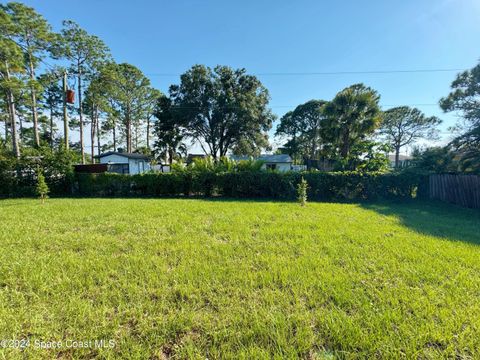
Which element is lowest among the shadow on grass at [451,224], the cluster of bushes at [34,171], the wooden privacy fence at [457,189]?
the shadow on grass at [451,224]

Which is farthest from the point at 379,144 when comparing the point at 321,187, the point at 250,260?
the point at 250,260

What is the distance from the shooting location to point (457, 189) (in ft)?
28.0

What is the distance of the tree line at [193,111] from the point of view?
39.4ft

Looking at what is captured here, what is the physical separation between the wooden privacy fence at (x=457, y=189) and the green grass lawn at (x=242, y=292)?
18.9ft

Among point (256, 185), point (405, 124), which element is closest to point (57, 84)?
point (256, 185)

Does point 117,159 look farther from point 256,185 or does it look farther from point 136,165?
point 256,185

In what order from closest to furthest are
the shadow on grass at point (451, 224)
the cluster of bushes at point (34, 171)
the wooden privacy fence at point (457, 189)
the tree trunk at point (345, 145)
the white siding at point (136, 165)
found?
the shadow on grass at point (451, 224) < the wooden privacy fence at point (457, 189) < the cluster of bushes at point (34, 171) < the tree trunk at point (345, 145) < the white siding at point (136, 165)

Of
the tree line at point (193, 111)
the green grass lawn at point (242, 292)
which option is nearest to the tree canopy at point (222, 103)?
the tree line at point (193, 111)

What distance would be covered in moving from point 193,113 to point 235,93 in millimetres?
5027

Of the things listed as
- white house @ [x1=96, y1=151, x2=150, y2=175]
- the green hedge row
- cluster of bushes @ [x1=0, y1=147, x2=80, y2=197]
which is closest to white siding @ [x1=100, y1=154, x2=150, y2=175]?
white house @ [x1=96, y1=151, x2=150, y2=175]

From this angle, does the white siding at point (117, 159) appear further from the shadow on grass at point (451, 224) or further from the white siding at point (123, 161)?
the shadow on grass at point (451, 224)

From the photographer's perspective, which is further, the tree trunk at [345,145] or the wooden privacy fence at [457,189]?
the tree trunk at [345,145]

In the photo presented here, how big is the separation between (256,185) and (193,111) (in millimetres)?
15142

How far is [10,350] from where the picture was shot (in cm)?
157
